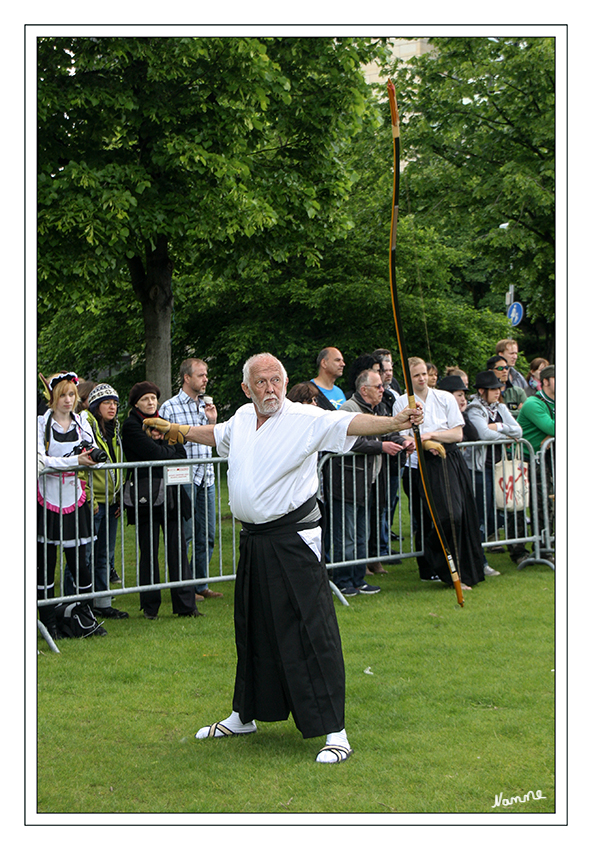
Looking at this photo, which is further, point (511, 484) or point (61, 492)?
point (511, 484)

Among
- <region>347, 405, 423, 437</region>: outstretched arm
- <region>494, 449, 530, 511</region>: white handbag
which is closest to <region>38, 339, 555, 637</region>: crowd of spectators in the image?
<region>494, 449, 530, 511</region>: white handbag

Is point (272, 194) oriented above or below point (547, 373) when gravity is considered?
above

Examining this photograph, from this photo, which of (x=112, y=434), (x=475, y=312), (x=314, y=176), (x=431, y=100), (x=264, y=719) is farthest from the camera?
(x=475, y=312)

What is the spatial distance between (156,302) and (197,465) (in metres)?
6.82

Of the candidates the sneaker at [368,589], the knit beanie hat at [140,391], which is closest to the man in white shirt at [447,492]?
the sneaker at [368,589]

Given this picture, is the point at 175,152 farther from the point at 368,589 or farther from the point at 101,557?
the point at 368,589

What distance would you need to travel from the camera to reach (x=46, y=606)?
269 inches

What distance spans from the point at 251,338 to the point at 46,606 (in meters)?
14.1

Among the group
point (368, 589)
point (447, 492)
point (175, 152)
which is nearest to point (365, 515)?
point (368, 589)

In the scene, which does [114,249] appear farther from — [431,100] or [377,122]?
[431,100]

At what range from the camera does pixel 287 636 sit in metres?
4.62

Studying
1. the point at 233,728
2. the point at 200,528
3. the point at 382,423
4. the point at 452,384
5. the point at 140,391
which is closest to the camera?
the point at 382,423

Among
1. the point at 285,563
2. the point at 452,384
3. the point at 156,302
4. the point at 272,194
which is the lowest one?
the point at 285,563
